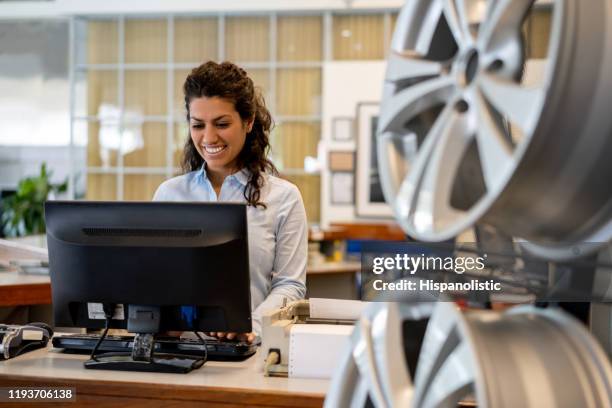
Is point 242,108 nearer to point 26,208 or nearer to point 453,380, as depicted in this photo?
point 453,380

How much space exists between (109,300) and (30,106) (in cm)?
821

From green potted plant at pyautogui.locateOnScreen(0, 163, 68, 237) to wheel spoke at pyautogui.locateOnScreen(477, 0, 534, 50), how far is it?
8.81 meters

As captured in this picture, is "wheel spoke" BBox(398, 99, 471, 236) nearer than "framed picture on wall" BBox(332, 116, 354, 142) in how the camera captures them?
Yes

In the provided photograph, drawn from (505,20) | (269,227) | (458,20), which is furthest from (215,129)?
(505,20)

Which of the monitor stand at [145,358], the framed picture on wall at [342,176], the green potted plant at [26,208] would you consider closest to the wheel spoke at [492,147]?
the monitor stand at [145,358]

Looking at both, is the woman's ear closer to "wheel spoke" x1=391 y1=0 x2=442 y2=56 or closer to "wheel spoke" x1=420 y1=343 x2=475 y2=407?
"wheel spoke" x1=391 y1=0 x2=442 y2=56

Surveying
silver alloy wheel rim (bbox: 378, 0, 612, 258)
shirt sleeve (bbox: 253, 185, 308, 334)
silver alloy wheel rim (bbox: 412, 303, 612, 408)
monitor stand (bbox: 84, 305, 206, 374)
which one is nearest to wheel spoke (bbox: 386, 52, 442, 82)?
silver alloy wheel rim (bbox: 378, 0, 612, 258)

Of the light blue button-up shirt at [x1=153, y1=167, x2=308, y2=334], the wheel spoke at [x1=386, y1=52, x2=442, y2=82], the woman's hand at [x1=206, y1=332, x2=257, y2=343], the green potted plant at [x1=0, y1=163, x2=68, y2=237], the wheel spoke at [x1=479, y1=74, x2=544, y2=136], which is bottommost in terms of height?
the green potted plant at [x1=0, y1=163, x2=68, y2=237]

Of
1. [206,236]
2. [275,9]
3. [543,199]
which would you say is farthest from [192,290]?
[275,9]

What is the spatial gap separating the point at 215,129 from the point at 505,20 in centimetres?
199

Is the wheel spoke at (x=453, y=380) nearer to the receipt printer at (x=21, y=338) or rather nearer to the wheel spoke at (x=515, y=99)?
the wheel spoke at (x=515, y=99)

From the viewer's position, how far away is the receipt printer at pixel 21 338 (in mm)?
2326

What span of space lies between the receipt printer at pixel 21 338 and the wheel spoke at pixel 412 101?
1.66 meters

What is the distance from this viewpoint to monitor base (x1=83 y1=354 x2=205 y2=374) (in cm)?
216
